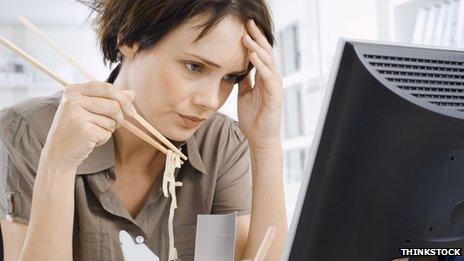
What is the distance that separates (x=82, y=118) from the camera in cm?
95

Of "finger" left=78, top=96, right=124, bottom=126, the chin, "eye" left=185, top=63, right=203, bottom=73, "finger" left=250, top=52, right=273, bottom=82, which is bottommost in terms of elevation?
the chin

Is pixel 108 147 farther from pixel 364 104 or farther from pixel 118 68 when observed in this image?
pixel 364 104

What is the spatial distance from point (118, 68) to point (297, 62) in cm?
243

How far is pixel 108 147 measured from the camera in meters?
1.26

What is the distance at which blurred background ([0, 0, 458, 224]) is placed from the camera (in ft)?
7.32

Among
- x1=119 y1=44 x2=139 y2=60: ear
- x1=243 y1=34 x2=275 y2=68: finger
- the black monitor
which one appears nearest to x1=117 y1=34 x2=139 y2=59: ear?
x1=119 y1=44 x2=139 y2=60: ear

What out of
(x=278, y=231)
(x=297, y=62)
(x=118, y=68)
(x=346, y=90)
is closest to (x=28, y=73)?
(x=297, y=62)

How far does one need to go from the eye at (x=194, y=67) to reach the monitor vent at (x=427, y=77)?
1.87 feet

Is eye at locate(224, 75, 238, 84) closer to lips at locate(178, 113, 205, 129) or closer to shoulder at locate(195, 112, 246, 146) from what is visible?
lips at locate(178, 113, 205, 129)

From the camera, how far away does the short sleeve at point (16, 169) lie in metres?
1.12

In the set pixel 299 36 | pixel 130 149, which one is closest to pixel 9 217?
pixel 130 149

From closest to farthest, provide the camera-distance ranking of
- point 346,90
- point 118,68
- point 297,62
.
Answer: point 346,90
point 118,68
point 297,62

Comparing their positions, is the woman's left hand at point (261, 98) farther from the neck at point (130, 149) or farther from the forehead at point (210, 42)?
the neck at point (130, 149)

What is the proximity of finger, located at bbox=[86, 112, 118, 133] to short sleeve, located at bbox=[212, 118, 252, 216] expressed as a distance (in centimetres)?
46
